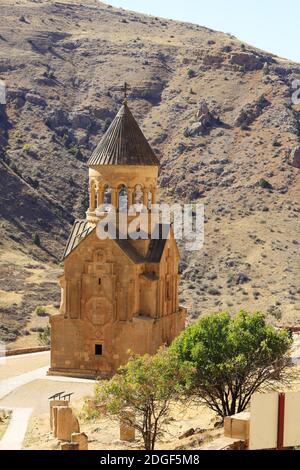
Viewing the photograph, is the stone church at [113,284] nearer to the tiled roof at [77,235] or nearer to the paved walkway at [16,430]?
the tiled roof at [77,235]

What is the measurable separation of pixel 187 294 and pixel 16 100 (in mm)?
42144

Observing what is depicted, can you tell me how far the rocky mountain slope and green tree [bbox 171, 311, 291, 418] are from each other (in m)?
33.9

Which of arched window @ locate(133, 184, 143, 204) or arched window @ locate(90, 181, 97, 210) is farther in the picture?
arched window @ locate(133, 184, 143, 204)

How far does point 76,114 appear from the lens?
111 m

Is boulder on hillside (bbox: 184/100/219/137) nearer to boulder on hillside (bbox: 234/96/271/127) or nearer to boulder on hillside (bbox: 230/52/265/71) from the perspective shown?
boulder on hillside (bbox: 234/96/271/127)

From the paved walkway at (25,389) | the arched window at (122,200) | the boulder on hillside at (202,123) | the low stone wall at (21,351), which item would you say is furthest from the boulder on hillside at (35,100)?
the paved walkway at (25,389)

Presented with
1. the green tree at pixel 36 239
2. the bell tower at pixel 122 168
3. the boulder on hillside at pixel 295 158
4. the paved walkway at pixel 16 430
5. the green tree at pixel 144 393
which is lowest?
the paved walkway at pixel 16 430

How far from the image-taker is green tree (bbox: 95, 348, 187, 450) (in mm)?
27391

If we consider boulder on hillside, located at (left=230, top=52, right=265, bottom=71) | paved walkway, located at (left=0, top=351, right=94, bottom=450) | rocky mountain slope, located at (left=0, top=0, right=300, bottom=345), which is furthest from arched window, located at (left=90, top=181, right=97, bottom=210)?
boulder on hillside, located at (left=230, top=52, right=265, bottom=71)

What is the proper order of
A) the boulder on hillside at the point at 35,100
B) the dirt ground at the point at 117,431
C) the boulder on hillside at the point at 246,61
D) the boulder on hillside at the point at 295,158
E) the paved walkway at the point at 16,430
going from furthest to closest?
1. the boulder on hillside at the point at 246,61
2. the boulder on hillside at the point at 35,100
3. the boulder on hillside at the point at 295,158
4. the paved walkway at the point at 16,430
5. the dirt ground at the point at 117,431

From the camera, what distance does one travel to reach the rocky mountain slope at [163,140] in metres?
77.1

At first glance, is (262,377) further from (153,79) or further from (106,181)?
(153,79)

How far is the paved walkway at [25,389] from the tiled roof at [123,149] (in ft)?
25.8
